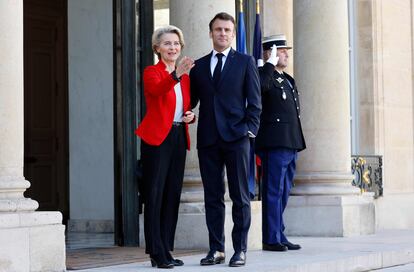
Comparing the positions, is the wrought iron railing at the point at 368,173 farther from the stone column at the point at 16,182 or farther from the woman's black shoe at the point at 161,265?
the stone column at the point at 16,182

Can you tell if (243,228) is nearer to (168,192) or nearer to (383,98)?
(168,192)

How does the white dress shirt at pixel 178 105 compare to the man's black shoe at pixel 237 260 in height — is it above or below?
above

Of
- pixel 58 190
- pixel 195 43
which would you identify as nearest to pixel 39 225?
pixel 195 43

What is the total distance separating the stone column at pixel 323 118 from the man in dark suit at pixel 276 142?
214cm

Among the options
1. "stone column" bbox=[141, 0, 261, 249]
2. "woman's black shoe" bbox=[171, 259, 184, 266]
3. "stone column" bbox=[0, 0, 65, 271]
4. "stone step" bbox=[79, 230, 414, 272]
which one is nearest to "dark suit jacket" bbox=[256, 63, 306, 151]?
"stone column" bbox=[141, 0, 261, 249]

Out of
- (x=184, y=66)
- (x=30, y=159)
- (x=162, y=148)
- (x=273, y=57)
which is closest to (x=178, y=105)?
(x=162, y=148)

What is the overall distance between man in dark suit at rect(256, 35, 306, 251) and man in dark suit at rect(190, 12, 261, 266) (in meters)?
1.60

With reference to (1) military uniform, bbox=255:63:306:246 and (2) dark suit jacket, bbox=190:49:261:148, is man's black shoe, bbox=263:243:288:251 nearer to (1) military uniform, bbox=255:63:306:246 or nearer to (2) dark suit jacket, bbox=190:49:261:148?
(1) military uniform, bbox=255:63:306:246

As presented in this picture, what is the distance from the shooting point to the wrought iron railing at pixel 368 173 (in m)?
15.1

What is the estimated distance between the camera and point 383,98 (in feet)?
51.7

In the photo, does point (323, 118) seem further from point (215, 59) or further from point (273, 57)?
point (215, 59)

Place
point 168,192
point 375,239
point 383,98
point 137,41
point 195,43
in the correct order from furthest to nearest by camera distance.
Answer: point 383,98 → point 375,239 → point 137,41 → point 195,43 → point 168,192

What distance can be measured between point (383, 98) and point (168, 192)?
301 inches

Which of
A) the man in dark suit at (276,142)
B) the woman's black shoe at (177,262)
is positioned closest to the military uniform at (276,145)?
the man in dark suit at (276,142)
